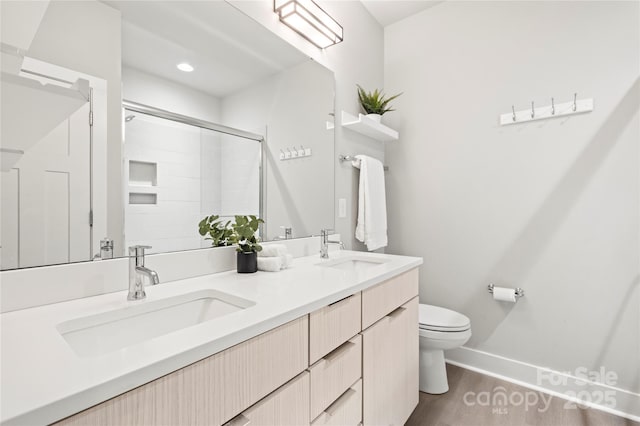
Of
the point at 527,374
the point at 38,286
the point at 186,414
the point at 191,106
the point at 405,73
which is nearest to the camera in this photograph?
the point at 186,414

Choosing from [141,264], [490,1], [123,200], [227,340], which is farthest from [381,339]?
[490,1]

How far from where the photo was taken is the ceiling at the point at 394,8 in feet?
7.44

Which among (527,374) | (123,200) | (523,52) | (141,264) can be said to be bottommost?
(527,374)

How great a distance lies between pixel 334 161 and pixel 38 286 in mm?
1537

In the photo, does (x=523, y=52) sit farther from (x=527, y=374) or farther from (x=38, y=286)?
(x=38, y=286)

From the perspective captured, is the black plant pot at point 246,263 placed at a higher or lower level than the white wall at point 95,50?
lower

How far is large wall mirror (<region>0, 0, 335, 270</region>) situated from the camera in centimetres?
77

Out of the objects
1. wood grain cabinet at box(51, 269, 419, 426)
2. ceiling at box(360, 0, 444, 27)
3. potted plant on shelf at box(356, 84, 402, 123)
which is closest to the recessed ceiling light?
wood grain cabinet at box(51, 269, 419, 426)

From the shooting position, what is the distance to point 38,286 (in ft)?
2.65

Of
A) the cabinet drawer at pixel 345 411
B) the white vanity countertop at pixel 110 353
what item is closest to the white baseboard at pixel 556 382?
the cabinet drawer at pixel 345 411

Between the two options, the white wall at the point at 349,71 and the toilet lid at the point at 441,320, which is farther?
the white wall at the point at 349,71

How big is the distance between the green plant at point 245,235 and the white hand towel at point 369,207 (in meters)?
0.98

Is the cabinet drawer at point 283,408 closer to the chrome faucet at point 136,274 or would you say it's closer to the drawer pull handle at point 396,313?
the chrome faucet at point 136,274

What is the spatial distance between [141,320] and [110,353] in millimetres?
303
